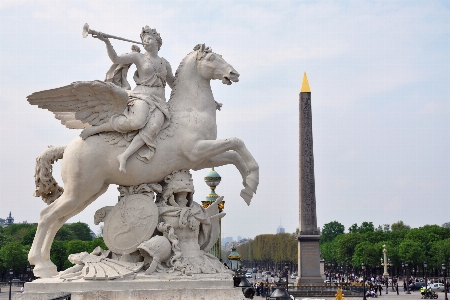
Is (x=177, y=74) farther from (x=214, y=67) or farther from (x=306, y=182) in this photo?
(x=306, y=182)

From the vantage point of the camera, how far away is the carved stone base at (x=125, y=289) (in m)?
9.77

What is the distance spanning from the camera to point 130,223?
1035cm

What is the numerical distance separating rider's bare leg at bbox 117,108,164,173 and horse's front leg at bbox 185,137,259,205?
61cm

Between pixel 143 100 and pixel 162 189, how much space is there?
1.44 m

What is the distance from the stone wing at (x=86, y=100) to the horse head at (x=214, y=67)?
1367 millimetres

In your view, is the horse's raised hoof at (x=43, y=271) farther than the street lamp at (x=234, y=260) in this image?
No

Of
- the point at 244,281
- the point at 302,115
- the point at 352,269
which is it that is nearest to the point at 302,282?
the point at 302,115

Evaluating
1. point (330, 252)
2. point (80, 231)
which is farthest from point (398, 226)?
point (80, 231)

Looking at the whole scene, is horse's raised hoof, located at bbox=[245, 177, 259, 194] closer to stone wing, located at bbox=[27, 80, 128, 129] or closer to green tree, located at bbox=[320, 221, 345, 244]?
stone wing, located at bbox=[27, 80, 128, 129]

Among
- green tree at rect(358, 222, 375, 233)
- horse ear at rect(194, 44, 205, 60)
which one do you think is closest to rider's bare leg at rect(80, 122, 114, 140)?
horse ear at rect(194, 44, 205, 60)

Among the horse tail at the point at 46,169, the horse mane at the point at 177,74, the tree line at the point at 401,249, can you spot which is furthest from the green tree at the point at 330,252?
the horse tail at the point at 46,169

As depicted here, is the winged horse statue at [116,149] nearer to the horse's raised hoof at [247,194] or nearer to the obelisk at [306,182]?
the horse's raised hoof at [247,194]

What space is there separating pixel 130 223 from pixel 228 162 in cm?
184

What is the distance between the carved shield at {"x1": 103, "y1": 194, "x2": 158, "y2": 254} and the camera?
10.3 m
